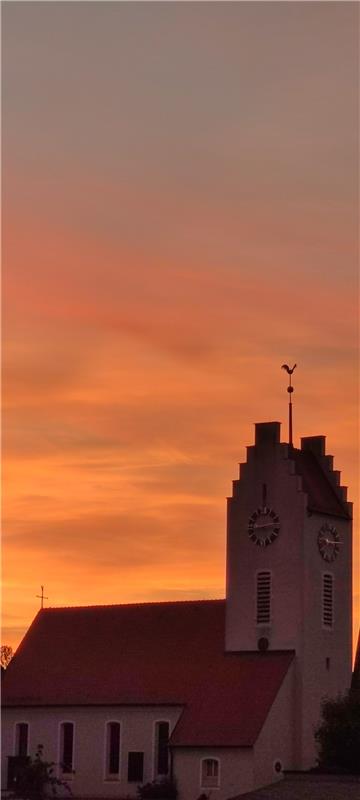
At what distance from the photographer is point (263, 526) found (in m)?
87.2

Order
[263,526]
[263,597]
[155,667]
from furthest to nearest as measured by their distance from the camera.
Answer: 1. [155,667]
2. [263,526]
3. [263,597]

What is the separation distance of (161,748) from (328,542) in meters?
12.7

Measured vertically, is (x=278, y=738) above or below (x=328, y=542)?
below

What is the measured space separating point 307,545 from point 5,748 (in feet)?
64.7

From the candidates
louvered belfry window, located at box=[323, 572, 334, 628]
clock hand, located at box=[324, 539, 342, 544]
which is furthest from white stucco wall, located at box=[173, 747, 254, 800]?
clock hand, located at box=[324, 539, 342, 544]

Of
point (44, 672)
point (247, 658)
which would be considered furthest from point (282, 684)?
point (44, 672)

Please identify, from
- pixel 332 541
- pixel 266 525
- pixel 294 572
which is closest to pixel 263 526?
pixel 266 525

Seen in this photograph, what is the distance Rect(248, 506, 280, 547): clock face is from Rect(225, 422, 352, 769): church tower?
0.05m

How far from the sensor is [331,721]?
80.9 m

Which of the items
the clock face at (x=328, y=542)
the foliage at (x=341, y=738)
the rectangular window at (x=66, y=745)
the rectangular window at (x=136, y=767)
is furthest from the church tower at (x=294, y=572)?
the rectangular window at (x=66, y=745)

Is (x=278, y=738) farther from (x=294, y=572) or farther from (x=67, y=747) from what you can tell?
(x=67, y=747)

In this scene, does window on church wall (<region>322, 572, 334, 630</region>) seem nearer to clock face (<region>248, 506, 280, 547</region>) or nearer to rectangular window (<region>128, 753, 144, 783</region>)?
clock face (<region>248, 506, 280, 547</region>)

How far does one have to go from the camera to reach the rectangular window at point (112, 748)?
87.7 metres

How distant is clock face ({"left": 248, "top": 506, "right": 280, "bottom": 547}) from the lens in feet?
285
